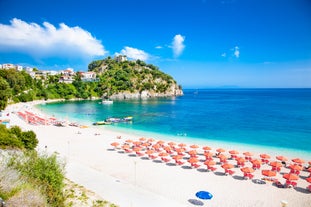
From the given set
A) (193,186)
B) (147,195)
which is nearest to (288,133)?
(193,186)

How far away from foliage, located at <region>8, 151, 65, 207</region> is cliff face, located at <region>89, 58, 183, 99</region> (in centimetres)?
10157

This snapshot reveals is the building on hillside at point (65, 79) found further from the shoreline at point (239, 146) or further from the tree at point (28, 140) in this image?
the tree at point (28, 140)

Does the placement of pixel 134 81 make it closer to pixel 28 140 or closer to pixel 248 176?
pixel 28 140

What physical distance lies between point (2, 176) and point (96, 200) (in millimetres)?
4536

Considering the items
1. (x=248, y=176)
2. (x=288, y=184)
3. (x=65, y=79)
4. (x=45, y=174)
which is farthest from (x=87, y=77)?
(x=288, y=184)

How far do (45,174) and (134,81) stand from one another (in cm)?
11284

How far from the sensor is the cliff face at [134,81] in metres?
114

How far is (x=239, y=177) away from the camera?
54.2 ft

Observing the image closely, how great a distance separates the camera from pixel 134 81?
4793 inches

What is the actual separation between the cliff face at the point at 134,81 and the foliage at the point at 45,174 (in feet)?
333

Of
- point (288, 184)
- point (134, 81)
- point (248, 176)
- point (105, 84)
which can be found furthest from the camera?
point (134, 81)

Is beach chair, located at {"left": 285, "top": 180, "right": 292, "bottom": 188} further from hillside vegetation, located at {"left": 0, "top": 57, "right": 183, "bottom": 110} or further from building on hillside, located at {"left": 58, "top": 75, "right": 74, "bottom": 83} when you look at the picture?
building on hillside, located at {"left": 58, "top": 75, "right": 74, "bottom": 83}

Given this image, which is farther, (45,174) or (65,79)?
(65,79)

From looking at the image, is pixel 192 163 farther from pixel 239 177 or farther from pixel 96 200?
pixel 96 200
